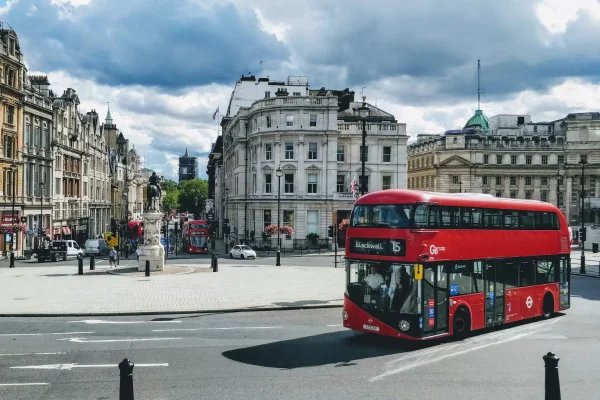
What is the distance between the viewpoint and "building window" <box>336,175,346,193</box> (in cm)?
6525

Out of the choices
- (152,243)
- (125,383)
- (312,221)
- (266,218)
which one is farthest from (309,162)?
(125,383)

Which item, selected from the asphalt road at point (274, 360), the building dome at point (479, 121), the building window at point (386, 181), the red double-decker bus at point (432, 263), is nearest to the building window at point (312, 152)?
the building window at point (386, 181)

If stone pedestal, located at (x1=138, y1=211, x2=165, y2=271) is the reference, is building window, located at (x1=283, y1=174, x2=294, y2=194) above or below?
above

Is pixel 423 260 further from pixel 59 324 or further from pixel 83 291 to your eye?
pixel 83 291

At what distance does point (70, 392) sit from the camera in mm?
11484

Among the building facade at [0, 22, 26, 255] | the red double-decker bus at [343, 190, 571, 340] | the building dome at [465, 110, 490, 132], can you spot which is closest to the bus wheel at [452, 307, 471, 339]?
the red double-decker bus at [343, 190, 571, 340]

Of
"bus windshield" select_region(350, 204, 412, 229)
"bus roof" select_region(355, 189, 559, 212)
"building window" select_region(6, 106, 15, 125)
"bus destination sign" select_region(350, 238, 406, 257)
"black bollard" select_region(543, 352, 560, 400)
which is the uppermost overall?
"building window" select_region(6, 106, 15, 125)

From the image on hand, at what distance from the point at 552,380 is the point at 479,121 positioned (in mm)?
106651

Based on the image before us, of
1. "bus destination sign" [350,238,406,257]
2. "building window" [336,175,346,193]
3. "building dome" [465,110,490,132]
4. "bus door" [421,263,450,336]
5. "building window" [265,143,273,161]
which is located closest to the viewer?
"bus destination sign" [350,238,406,257]

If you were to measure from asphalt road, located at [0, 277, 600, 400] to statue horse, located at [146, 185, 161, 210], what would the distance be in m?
17.0

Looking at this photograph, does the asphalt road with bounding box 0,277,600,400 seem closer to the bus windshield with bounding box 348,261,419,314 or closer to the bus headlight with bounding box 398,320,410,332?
the bus headlight with bounding box 398,320,410,332

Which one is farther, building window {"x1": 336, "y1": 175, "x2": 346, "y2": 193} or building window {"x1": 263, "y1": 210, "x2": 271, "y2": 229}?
building window {"x1": 336, "y1": 175, "x2": 346, "y2": 193}

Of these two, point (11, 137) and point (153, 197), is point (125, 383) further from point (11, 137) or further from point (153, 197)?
point (11, 137)

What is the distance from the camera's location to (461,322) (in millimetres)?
16766
